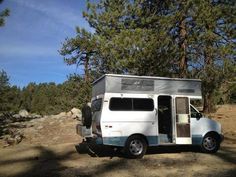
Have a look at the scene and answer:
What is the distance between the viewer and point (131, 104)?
486 inches

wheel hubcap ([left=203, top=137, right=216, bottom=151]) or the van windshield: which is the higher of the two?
the van windshield

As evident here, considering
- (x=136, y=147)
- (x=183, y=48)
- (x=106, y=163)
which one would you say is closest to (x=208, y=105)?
(x=183, y=48)

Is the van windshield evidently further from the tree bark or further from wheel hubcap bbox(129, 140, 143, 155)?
the tree bark

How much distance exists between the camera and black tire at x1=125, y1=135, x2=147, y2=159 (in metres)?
12.1

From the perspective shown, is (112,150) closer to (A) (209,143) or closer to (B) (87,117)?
(B) (87,117)

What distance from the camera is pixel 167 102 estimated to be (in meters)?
13.7

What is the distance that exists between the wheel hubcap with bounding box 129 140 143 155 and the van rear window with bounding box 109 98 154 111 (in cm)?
111

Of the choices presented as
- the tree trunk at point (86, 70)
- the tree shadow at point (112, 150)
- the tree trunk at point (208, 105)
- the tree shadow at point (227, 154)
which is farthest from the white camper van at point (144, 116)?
the tree trunk at point (86, 70)

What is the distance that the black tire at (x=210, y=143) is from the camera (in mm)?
13438

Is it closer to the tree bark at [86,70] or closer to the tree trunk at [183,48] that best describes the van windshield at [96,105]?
the tree trunk at [183,48]

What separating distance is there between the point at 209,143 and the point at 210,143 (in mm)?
44

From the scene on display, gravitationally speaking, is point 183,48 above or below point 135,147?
above

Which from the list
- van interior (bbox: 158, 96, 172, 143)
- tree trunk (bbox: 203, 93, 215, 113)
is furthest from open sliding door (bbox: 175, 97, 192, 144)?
tree trunk (bbox: 203, 93, 215, 113)

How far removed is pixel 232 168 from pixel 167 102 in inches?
152
